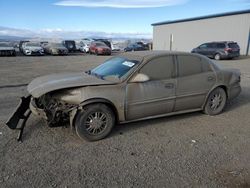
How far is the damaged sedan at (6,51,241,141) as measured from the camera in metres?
4.55

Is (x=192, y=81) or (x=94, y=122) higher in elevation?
(x=192, y=81)

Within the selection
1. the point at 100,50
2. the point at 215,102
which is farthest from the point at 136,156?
the point at 100,50

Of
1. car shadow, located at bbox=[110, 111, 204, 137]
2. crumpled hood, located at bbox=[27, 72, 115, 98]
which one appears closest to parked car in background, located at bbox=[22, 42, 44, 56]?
crumpled hood, located at bbox=[27, 72, 115, 98]

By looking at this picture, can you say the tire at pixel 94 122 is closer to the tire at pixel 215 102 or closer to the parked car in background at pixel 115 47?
the tire at pixel 215 102

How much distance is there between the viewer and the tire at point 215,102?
6.00m

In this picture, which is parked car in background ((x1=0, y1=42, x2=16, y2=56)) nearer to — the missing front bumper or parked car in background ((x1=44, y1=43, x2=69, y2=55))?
parked car in background ((x1=44, y1=43, x2=69, y2=55))

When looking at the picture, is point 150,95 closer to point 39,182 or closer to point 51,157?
point 51,157

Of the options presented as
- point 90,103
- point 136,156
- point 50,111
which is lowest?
point 136,156

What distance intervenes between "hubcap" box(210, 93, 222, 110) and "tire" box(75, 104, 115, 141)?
8.27 feet

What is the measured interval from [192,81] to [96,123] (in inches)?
89.3

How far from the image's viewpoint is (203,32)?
33250mm

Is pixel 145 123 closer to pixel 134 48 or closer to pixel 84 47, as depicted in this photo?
pixel 84 47

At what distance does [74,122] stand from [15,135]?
1.13 m

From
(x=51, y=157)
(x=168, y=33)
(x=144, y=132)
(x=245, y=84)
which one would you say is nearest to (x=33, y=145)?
(x=51, y=157)
